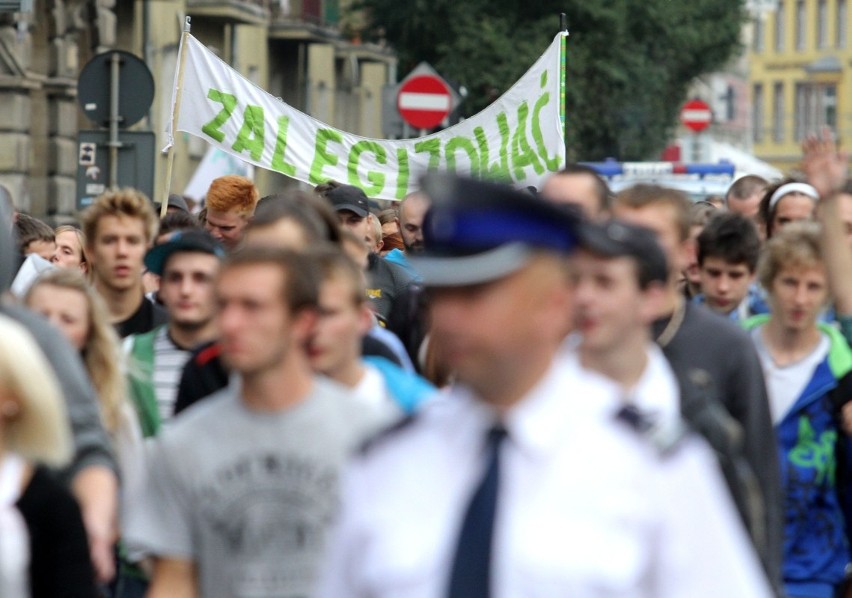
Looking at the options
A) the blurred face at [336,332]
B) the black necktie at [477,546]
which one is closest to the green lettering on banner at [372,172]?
the blurred face at [336,332]

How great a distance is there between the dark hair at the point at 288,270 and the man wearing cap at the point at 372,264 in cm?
458

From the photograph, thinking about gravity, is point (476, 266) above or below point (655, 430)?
above

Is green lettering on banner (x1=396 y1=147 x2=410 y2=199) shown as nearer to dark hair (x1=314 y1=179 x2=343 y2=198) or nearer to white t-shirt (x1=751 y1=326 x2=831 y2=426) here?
dark hair (x1=314 y1=179 x2=343 y2=198)

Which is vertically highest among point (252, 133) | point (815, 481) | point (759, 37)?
point (759, 37)

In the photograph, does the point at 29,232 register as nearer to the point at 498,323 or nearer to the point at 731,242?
the point at 731,242

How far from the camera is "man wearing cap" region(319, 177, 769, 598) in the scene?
3.12 m

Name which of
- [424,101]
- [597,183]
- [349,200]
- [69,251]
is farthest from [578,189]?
[424,101]

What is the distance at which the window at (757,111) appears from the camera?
100 meters

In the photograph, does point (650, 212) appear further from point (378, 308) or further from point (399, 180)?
point (399, 180)

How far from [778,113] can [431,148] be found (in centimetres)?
8857

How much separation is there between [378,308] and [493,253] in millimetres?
6642

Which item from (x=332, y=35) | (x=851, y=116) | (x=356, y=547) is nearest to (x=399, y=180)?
(x=356, y=547)

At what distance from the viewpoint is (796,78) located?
99.9m

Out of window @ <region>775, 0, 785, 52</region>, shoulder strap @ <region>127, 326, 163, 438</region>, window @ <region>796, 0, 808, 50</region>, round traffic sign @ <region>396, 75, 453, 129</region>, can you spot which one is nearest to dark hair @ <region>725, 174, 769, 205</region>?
shoulder strap @ <region>127, 326, 163, 438</region>
